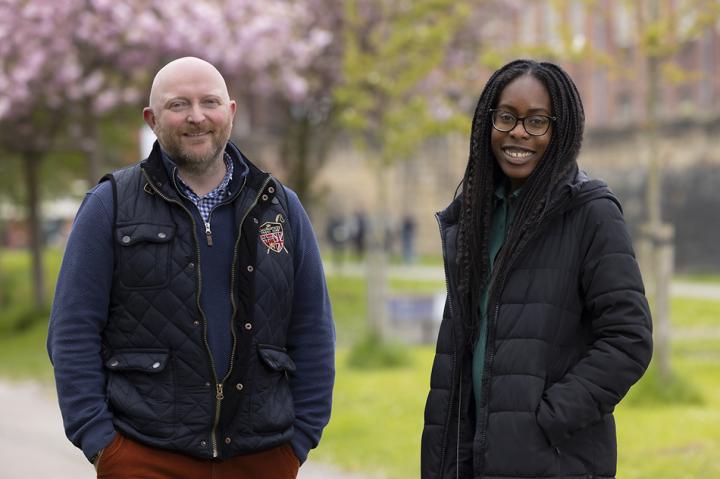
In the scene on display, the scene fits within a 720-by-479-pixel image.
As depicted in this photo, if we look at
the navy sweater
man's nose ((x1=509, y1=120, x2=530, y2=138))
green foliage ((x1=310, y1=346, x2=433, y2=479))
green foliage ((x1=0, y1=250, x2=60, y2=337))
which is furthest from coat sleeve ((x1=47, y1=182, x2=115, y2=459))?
green foliage ((x1=0, y1=250, x2=60, y2=337))

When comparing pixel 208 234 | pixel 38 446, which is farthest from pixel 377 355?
pixel 208 234

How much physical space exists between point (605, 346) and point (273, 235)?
3.59ft

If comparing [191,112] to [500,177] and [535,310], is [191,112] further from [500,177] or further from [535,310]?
[535,310]

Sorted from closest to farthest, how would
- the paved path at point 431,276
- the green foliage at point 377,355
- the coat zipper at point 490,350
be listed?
the coat zipper at point 490,350
the green foliage at point 377,355
the paved path at point 431,276

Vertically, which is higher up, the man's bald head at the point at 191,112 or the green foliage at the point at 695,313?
the man's bald head at the point at 191,112

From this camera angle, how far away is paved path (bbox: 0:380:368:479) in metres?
8.47

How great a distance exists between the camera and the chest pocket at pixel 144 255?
3707mm

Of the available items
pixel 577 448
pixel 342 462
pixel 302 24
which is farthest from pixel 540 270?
pixel 302 24

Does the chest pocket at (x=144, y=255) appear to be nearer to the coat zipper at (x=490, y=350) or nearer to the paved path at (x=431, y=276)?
the coat zipper at (x=490, y=350)

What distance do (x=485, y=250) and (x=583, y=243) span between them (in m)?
0.33

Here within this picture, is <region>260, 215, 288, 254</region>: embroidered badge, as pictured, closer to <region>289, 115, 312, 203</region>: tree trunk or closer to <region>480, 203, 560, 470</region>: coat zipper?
<region>480, 203, 560, 470</region>: coat zipper

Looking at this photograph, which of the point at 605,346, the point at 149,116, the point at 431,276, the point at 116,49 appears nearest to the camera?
the point at 605,346

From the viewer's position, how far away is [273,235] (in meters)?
3.88

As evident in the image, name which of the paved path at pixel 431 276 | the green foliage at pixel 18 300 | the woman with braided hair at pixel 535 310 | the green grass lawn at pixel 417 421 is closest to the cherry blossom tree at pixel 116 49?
the green foliage at pixel 18 300
